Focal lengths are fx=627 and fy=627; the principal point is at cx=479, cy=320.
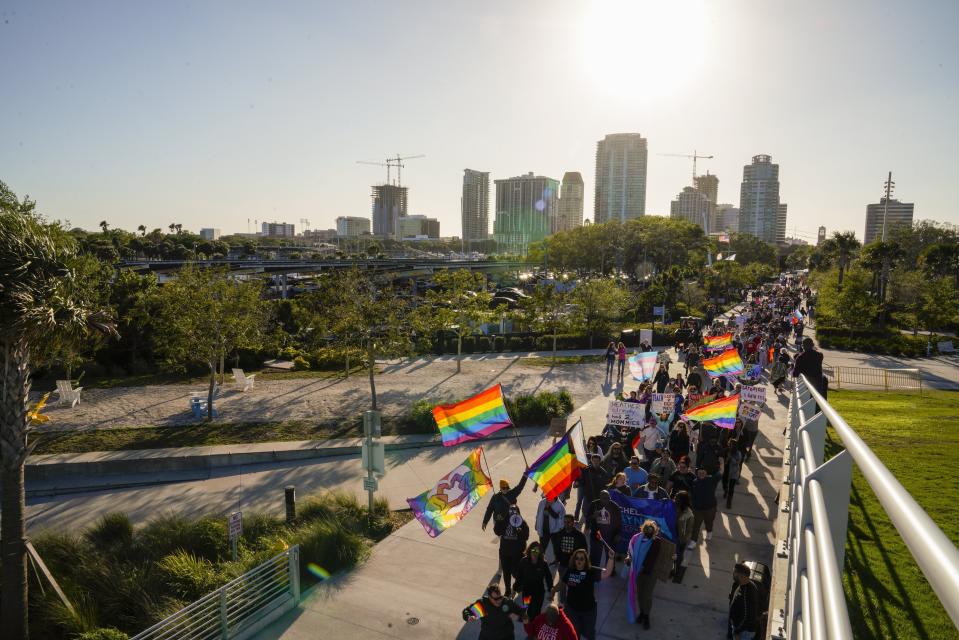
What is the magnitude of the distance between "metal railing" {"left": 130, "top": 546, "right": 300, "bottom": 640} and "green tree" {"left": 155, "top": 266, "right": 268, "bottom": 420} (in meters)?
11.5

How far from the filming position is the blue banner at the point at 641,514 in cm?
922

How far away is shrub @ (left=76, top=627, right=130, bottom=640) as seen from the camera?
7950 millimetres

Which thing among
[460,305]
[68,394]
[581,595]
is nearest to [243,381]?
[68,394]

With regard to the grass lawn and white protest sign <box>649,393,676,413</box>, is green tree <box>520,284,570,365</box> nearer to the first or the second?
white protest sign <box>649,393,676,413</box>

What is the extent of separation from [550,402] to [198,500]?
35.5ft

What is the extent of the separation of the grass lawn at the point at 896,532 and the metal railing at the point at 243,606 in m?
7.19

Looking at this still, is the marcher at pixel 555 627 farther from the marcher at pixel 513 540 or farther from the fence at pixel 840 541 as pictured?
the fence at pixel 840 541

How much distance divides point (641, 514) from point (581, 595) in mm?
2140

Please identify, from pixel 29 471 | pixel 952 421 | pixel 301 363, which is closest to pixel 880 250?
pixel 952 421

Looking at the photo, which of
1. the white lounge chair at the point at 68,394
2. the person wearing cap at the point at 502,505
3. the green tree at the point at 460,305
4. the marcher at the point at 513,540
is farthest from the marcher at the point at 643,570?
the green tree at the point at 460,305

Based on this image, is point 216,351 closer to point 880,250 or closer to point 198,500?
point 198,500

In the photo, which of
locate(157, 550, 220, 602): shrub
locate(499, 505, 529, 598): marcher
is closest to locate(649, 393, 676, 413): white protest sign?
locate(499, 505, 529, 598): marcher

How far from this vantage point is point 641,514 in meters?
9.39

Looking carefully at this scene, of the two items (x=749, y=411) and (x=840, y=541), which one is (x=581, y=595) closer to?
(x=840, y=541)
